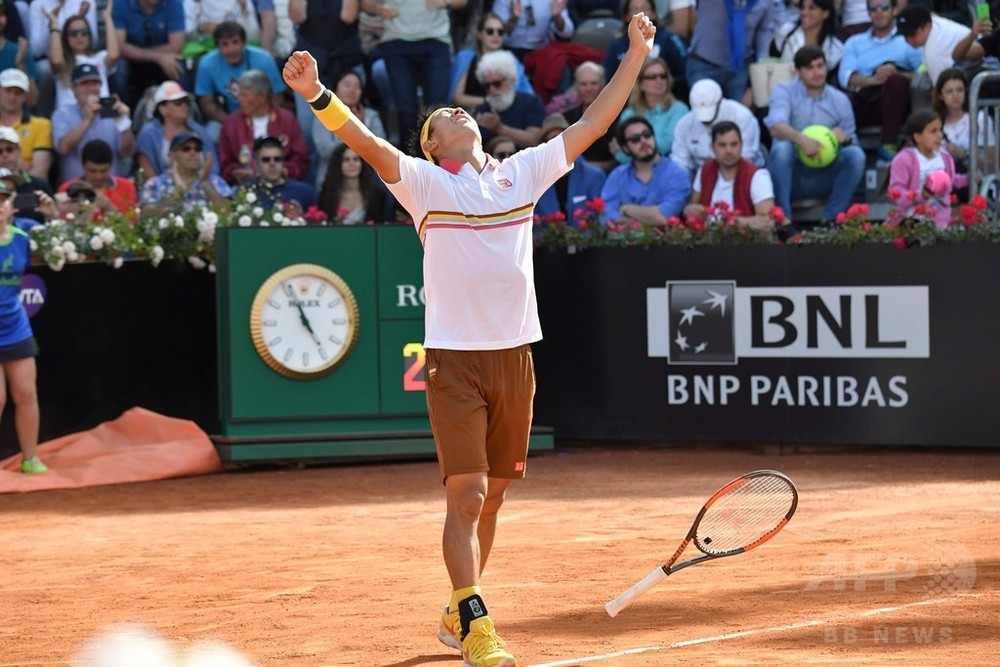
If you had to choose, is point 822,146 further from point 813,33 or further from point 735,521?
point 735,521

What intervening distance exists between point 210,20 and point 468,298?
10346mm

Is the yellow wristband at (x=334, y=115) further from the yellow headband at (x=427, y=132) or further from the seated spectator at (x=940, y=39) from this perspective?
the seated spectator at (x=940, y=39)

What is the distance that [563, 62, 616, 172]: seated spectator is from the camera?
43.6 feet

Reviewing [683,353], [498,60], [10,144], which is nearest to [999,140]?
[683,353]

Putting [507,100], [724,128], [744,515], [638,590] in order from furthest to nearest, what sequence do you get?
[507,100], [724,128], [744,515], [638,590]

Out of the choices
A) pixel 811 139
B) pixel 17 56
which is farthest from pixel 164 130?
pixel 811 139

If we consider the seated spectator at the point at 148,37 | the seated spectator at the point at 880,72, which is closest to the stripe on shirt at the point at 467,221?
the seated spectator at the point at 880,72

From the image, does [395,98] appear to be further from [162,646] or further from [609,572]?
[162,646]

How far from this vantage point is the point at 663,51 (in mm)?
13633

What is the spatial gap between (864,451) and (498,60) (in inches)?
192

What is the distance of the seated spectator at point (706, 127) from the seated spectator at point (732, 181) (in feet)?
1.27

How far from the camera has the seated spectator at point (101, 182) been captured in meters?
12.3

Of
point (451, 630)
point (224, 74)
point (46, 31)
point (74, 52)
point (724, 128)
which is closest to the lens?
point (451, 630)

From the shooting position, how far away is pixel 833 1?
527 inches
